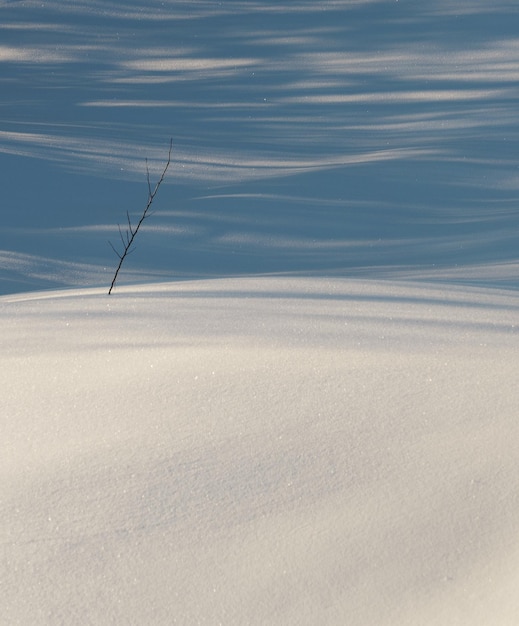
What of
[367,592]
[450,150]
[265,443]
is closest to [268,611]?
[367,592]

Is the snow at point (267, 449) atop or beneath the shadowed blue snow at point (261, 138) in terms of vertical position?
beneath

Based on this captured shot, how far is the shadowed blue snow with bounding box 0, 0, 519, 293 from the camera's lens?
7094 millimetres

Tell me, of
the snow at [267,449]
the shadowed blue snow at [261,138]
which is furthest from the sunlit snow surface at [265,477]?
the shadowed blue snow at [261,138]

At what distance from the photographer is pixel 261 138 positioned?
36.9 feet

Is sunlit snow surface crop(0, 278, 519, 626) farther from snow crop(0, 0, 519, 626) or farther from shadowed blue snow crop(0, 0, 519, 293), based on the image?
shadowed blue snow crop(0, 0, 519, 293)

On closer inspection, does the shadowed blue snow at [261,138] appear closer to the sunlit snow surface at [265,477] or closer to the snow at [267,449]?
the snow at [267,449]

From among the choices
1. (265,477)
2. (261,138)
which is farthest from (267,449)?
(261,138)

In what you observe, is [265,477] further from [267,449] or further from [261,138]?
[261,138]

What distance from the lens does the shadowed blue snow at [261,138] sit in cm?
709

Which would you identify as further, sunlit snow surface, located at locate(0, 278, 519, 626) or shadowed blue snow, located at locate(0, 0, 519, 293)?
shadowed blue snow, located at locate(0, 0, 519, 293)

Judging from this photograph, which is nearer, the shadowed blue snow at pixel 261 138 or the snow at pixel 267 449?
the snow at pixel 267 449

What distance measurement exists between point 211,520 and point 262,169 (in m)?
8.37

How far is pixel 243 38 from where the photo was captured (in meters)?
15.8

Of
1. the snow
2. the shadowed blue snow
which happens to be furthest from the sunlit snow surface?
the shadowed blue snow
